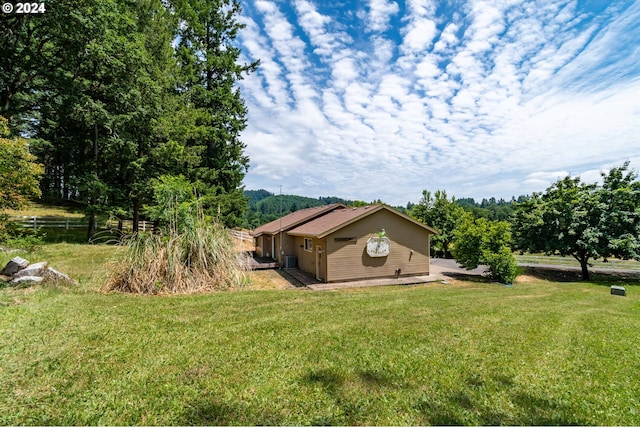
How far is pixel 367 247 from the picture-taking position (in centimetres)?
1466

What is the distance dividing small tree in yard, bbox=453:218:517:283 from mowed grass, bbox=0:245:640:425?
33.0 ft

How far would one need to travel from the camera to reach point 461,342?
453 centimetres

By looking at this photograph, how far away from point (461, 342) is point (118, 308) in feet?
20.7

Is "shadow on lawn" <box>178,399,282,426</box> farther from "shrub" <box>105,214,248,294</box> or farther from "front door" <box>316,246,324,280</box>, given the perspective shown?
"front door" <box>316,246,324,280</box>

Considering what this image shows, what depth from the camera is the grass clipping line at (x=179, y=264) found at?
7.71 meters

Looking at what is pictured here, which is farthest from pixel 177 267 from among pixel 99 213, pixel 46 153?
pixel 46 153

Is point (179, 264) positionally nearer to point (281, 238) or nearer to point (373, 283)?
point (373, 283)

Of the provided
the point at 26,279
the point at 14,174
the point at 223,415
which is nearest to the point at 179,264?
the point at 26,279

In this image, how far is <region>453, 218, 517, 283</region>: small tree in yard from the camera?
15.6m

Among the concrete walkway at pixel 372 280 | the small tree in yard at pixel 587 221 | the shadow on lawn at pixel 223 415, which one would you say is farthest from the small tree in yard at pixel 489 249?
the shadow on lawn at pixel 223 415

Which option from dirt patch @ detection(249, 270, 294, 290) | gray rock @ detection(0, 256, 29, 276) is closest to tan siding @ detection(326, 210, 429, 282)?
dirt patch @ detection(249, 270, 294, 290)

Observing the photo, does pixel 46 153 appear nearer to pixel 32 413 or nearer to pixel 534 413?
pixel 32 413
